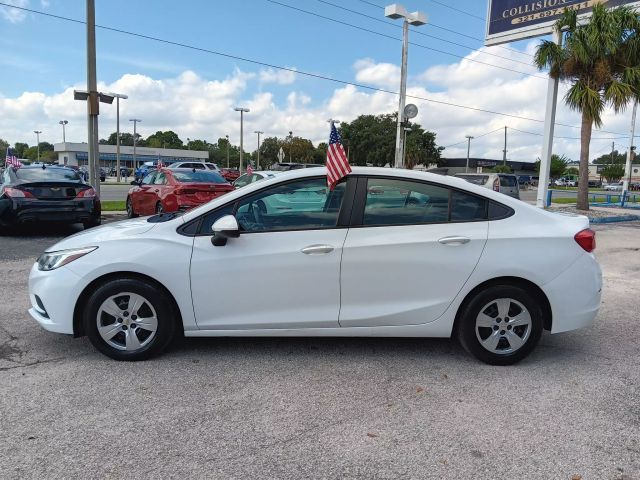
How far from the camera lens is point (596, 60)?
18.3 meters

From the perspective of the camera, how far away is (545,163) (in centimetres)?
2067

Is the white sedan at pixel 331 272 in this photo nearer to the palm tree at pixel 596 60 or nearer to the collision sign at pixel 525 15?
the palm tree at pixel 596 60

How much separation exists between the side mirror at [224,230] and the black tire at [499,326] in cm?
187

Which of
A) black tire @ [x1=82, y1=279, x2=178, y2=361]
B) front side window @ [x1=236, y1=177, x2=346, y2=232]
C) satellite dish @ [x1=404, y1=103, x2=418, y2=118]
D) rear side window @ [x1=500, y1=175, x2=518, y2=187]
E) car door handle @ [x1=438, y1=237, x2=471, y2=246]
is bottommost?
black tire @ [x1=82, y1=279, x2=178, y2=361]

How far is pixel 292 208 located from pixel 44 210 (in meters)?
7.28

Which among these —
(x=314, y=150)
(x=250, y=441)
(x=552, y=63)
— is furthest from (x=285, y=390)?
(x=314, y=150)

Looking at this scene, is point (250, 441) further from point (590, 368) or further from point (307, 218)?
point (590, 368)

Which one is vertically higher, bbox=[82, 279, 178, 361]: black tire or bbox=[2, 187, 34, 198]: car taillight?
bbox=[2, 187, 34, 198]: car taillight

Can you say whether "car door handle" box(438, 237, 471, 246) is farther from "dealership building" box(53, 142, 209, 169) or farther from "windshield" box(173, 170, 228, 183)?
"dealership building" box(53, 142, 209, 169)

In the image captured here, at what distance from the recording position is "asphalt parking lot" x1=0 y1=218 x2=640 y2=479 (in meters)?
2.71

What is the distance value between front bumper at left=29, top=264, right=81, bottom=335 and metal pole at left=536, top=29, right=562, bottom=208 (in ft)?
62.4

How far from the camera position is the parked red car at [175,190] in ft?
38.4

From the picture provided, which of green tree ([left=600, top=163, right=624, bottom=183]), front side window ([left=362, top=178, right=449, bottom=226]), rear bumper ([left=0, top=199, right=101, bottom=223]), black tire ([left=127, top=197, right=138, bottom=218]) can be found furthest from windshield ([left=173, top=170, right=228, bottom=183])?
green tree ([left=600, top=163, right=624, bottom=183])

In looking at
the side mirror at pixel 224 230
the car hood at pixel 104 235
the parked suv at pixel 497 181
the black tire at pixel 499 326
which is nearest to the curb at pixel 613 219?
the parked suv at pixel 497 181
